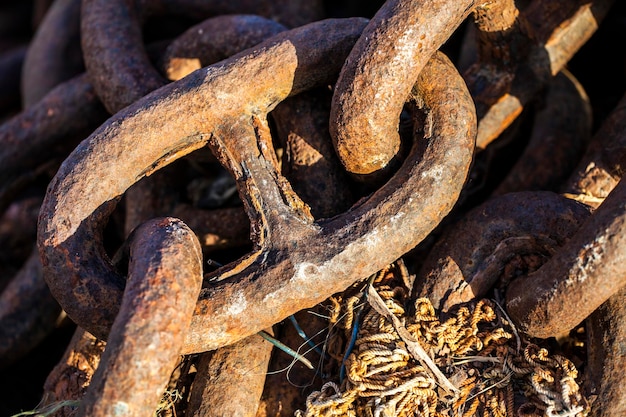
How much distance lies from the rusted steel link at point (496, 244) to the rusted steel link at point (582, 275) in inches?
6.7

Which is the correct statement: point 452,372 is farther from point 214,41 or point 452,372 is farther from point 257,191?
point 214,41

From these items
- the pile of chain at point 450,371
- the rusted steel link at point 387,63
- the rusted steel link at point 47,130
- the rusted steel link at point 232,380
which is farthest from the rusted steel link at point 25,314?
the rusted steel link at point 387,63

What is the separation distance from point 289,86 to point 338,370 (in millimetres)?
858

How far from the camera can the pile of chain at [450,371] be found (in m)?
1.67

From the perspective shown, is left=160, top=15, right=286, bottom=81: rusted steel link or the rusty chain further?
left=160, top=15, right=286, bottom=81: rusted steel link

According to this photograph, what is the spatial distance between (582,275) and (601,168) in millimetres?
729

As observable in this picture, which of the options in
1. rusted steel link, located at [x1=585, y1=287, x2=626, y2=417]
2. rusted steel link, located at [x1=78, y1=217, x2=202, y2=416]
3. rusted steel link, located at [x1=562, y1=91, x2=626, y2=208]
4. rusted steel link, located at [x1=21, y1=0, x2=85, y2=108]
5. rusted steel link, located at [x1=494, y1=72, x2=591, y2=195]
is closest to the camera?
rusted steel link, located at [x1=78, y1=217, x2=202, y2=416]

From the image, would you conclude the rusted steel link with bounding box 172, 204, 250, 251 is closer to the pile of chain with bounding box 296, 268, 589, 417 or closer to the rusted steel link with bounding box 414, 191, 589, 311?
the pile of chain with bounding box 296, 268, 589, 417

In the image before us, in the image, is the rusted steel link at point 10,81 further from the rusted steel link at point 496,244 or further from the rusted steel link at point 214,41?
the rusted steel link at point 496,244

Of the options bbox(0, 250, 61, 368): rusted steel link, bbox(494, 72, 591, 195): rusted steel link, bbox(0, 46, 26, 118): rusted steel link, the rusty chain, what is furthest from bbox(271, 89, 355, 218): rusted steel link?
bbox(0, 46, 26, 118): rusted steel link

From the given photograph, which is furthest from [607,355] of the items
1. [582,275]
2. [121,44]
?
[121,44]

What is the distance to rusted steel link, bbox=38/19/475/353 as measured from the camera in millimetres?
1642

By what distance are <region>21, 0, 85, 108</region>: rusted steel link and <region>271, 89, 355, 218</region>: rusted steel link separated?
134 cm

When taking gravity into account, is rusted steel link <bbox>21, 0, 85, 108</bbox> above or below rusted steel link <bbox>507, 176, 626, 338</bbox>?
above
